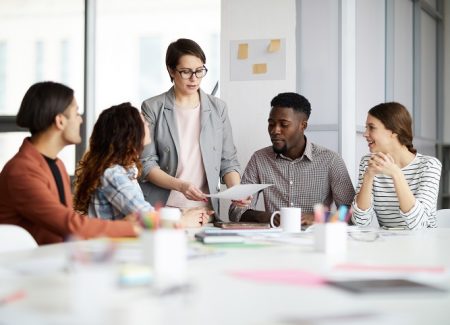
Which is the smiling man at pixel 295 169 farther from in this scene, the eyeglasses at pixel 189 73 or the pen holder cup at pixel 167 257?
A: the pen holder cup at pixel 167 257

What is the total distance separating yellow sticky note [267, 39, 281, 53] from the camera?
3.94 meters

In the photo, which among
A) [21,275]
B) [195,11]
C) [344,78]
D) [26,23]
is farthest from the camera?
[195,11]

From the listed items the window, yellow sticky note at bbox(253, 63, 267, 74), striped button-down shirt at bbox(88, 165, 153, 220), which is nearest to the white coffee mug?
striped button-down shirt at bbox(88, 165, 153, 220)

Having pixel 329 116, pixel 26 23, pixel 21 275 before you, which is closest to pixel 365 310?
pixel 21 275

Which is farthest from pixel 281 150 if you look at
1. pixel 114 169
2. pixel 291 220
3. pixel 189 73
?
pixel 114 169

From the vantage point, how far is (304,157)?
3.52m

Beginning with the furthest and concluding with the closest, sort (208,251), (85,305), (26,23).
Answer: (26,23) → (208,251) → (85,305)

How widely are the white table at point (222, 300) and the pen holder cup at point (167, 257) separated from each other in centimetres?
4

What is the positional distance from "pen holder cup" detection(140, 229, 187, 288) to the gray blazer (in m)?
1.96

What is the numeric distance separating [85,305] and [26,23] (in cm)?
472

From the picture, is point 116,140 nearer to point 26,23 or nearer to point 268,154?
point 268,154

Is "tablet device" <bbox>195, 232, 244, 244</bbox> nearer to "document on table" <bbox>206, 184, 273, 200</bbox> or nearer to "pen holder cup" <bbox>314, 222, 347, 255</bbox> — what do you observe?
"pen holder cup" <bbox>314, 222, 347, 255</bbox>

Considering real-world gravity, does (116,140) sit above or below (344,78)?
below

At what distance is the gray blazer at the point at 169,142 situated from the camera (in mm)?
3414
